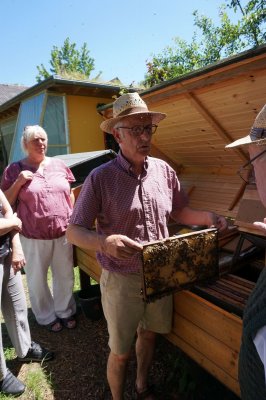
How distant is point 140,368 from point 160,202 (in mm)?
1486

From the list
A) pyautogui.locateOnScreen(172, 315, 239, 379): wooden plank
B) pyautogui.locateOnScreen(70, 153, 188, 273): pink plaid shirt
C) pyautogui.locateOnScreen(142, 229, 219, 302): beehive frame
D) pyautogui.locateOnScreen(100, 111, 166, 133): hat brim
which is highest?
pyautogui.locateOnScreen(100, 111, 166, 133): hat brim

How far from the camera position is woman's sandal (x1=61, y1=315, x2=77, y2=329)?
12.4ft

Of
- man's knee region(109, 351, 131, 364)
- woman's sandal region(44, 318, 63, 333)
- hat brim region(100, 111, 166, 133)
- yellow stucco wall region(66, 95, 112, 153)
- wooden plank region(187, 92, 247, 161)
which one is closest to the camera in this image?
hat brim region(100, 111, 166, 133)

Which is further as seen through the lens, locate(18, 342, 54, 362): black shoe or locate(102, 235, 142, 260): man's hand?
locate(18, 342, 54, 362): black shoe

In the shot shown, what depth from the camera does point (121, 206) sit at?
204 centimetres

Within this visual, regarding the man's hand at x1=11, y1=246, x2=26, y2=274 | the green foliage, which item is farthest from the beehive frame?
the green foliage

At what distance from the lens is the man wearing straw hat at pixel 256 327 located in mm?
834

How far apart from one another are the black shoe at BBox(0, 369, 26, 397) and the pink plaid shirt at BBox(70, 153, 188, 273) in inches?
63.5

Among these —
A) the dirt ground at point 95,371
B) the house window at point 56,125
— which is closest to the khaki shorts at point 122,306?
the dirt ground at point 95,371

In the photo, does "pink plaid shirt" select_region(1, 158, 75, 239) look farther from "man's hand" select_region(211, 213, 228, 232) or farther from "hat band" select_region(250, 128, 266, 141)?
"hat band" select_region(250, 128, 266, 141)

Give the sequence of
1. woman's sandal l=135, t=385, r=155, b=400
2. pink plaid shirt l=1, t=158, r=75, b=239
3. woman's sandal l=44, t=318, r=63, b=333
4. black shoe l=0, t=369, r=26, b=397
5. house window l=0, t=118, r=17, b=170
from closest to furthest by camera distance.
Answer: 1. woman's sandal l=135, t=385, r=155, b=400
2. black shoe l=0, t=369, r=26, b=397
3. pink plaid shirt l=1, t=158, r=75, b=239
4. woman's sandal l=44, t=318, r=63, b=333
5. house window l=0, t=118, r=17, b=170

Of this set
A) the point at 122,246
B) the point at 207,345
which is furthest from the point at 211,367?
the point at 122,246

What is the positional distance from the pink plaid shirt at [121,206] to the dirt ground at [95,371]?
1405mm

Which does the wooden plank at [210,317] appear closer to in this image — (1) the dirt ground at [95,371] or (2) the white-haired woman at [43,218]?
(1) the dirt ground at [95,371]
